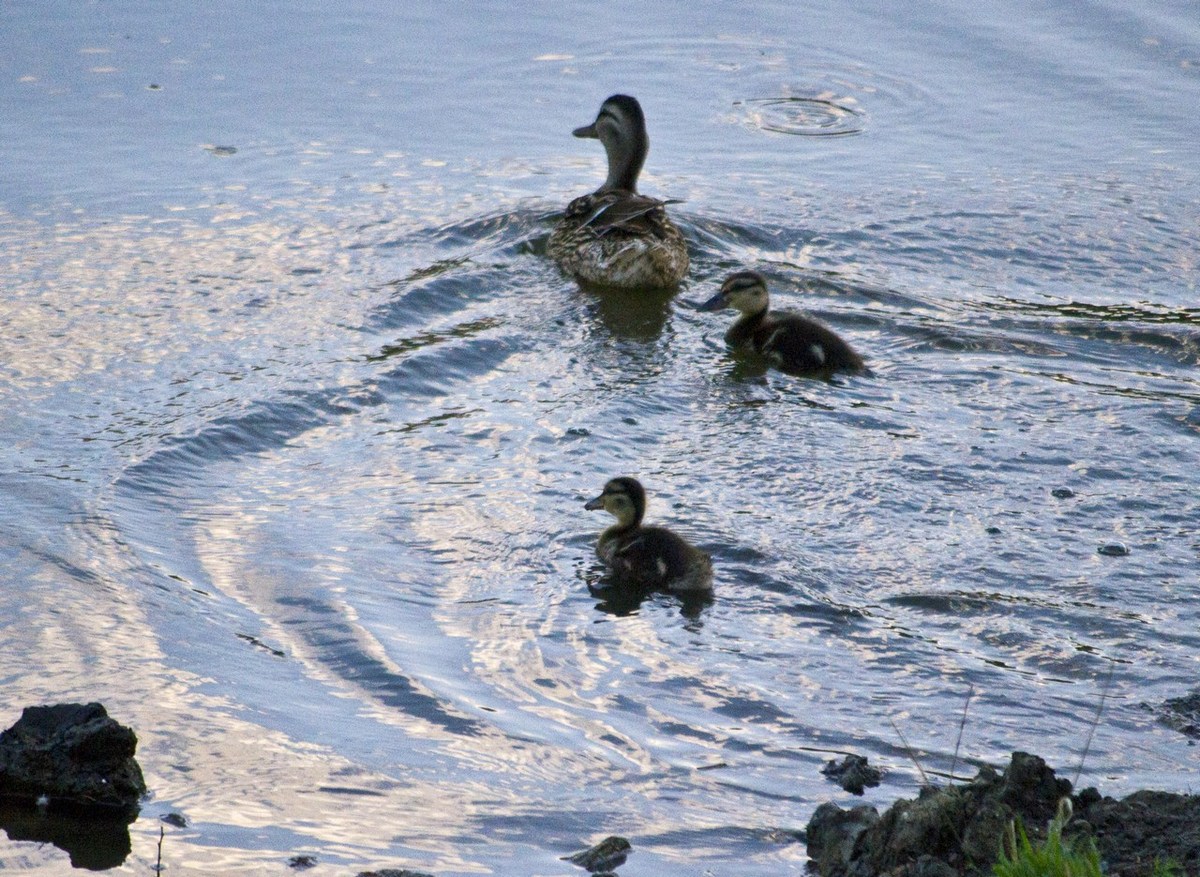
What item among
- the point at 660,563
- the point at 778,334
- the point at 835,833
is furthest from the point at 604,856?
the point at 778,334

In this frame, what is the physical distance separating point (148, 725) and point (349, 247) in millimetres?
4466

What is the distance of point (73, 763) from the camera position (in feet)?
11.9

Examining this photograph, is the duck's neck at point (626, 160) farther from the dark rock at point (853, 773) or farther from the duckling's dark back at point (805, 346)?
the dark rock at point (853, 773)

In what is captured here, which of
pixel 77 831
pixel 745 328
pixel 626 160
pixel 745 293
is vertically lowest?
pixel 77 831

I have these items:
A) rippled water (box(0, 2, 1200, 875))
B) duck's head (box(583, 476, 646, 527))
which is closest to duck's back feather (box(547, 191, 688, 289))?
rippled water (box(0, 2, 1200, 875))

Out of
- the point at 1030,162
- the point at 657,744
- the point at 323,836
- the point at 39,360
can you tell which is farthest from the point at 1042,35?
the point at 323,836

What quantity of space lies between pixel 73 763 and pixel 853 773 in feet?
6.21

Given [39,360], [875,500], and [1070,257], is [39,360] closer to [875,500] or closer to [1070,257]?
[875,500]

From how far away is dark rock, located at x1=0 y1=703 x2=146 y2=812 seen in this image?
3.63m

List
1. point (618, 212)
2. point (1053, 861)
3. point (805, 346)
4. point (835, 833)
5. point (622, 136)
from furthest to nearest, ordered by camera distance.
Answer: point (622, 136), point (618, 212), point (805, 346), point (835, 833), point (1053, 861)

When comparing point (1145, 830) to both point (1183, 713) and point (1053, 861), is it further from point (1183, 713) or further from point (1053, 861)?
point (1183, 713)

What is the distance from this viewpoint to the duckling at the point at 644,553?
5160 mm

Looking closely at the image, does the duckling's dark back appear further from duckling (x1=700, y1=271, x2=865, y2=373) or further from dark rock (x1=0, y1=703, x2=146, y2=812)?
dark rock (x1=0, y1=703, x2=146, y2=812)

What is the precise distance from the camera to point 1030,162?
971cm
